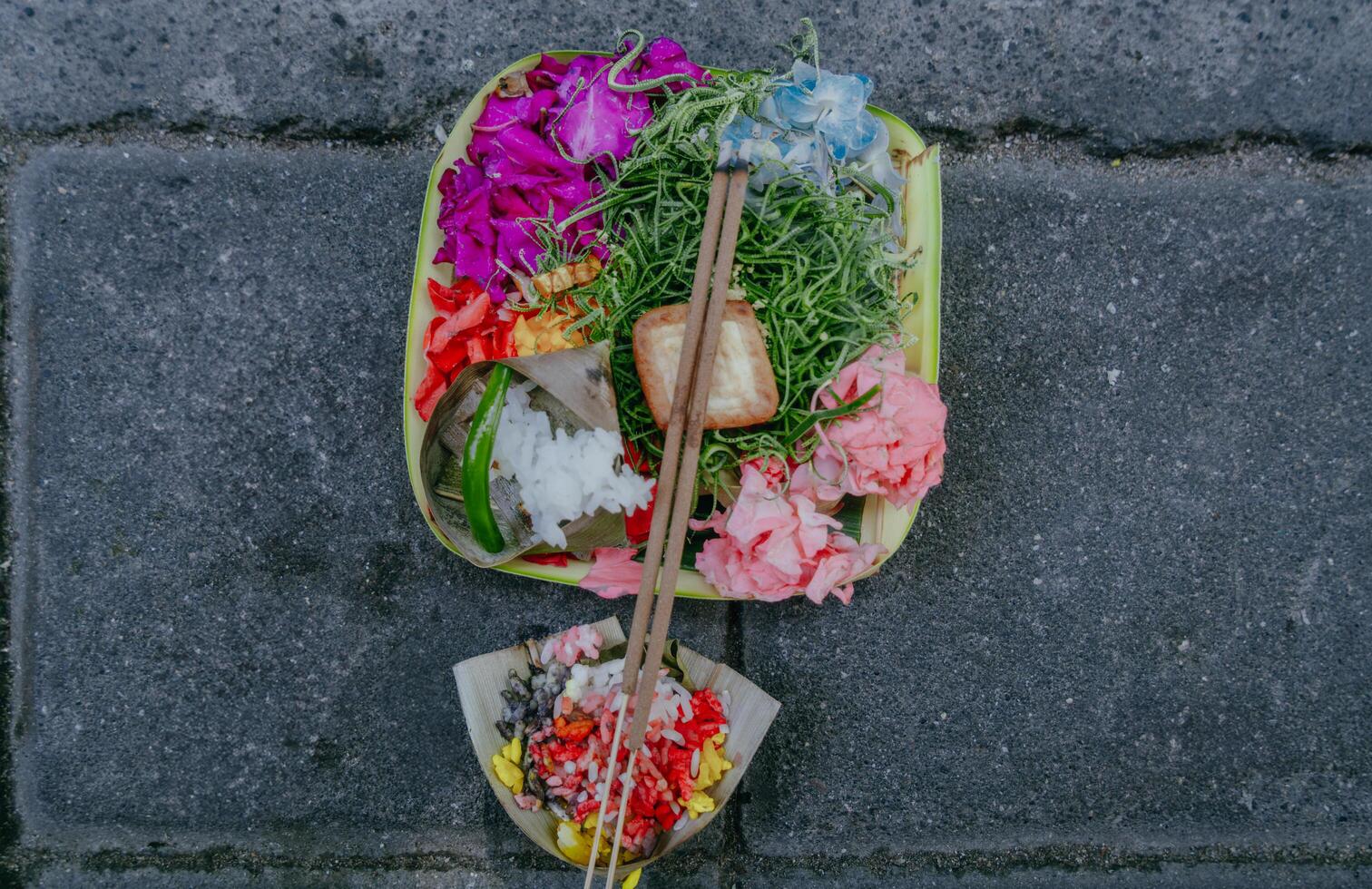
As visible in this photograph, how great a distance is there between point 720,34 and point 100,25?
1632mm

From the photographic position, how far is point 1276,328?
2.31m

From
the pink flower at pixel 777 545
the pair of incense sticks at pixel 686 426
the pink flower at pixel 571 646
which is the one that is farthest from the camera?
the pink flower at pixel 571 646

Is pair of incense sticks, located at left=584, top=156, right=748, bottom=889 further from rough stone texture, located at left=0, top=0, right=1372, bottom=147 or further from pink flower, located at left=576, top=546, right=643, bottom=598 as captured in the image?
rough stone texture, located at left=0, top=0, right=1372, bottom=147

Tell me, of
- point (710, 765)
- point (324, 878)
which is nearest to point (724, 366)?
point (710, 765)

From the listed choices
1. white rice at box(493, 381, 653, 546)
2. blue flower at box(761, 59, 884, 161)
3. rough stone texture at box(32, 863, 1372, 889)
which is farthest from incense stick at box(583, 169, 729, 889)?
rough stone texture at box(32, 863, 1372, 889)

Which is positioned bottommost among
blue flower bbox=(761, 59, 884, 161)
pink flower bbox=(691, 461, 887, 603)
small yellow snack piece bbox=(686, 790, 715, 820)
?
small yellow snack piece bbox=(686, 790, 715, 820)

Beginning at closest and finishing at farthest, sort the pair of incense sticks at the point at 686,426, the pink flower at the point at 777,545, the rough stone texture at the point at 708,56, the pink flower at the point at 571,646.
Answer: the pair of incense sticks at the point at 686,426
the pink flower at the point at 777,545
the pink flower at the point at 571,646
the rough stone texture at the point at 708,56

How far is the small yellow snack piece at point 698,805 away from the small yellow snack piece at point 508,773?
1.30 feet

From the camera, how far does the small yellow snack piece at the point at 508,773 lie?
1975mm

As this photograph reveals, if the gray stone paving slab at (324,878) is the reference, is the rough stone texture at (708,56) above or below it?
above

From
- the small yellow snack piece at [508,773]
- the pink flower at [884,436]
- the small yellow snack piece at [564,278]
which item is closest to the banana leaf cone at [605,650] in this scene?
the small yellow snack piece at [508,773]

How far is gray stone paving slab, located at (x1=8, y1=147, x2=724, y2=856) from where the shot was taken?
2.27m

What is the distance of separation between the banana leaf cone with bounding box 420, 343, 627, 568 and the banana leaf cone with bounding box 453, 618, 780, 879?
0.30m

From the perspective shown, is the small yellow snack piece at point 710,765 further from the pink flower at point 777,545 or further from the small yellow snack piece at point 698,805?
the pink flower at point 777,545
